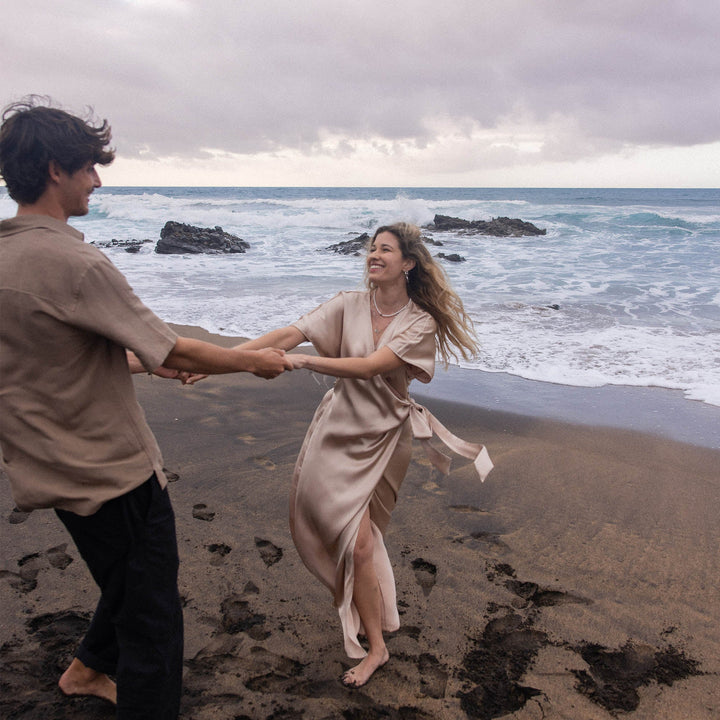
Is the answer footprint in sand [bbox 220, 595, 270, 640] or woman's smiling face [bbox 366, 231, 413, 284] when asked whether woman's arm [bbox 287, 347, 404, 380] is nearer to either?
woman's smiling face [bbox 366, 231, 413, 284]

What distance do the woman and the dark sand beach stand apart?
29cm

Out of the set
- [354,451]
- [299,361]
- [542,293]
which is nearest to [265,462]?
[354,451]

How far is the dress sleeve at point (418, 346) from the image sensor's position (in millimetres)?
2914

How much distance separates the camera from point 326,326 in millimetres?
3146

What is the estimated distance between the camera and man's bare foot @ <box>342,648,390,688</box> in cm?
269

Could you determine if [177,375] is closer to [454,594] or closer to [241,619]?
[241,619]

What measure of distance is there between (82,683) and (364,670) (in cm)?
113

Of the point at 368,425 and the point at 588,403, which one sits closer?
the point at 368,425

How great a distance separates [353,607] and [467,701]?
2.02 ft

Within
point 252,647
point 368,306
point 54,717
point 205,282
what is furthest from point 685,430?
point 205,282

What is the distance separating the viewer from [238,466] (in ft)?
15.6

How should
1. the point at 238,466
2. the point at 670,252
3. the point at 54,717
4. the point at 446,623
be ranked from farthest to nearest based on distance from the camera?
the point at 670,252
the point at 238,466
the point at 446,623
the point at 54,717

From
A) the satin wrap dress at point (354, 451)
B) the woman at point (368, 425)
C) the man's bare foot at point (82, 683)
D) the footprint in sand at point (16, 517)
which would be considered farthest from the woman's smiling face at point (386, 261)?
the footprint in sand at point (16, 517)

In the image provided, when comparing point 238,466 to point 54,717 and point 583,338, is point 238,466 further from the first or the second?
point 583,338
